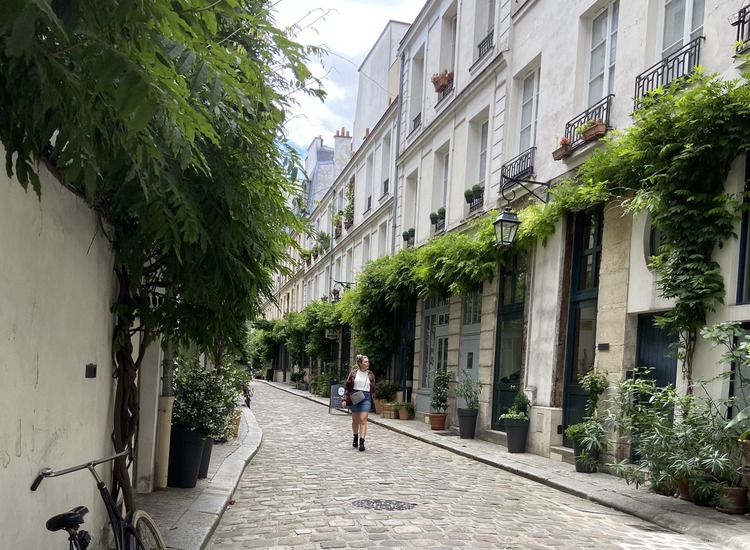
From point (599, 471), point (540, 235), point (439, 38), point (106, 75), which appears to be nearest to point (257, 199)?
point (106, 75)

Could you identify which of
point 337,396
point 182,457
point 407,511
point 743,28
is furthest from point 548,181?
point 337,396

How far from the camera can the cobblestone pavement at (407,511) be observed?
19.4 ft

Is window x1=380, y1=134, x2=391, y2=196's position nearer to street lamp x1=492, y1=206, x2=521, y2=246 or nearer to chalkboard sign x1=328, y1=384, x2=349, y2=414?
chalkboard sign x1=328, y1=384, x2=349, y2=414

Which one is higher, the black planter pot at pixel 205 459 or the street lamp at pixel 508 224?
the street lamp at pixel 508 224

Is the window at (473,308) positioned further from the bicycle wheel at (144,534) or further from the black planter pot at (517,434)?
the bicycle wheel at (144,534)

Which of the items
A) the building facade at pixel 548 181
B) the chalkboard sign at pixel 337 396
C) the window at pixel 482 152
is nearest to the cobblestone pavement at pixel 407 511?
the building facade at pixel 548 181

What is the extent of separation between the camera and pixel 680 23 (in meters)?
9.41

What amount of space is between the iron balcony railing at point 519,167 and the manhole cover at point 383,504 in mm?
7067

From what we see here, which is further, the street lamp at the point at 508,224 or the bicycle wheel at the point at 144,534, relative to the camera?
the street lamp at the point at 508,224

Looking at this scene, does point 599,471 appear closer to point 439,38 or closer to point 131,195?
point 131,195

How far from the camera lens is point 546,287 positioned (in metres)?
12.2

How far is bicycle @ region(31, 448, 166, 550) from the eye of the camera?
3121mm

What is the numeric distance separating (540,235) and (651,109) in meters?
3.98

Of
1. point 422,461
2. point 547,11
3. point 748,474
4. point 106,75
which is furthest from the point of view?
point 547,11
